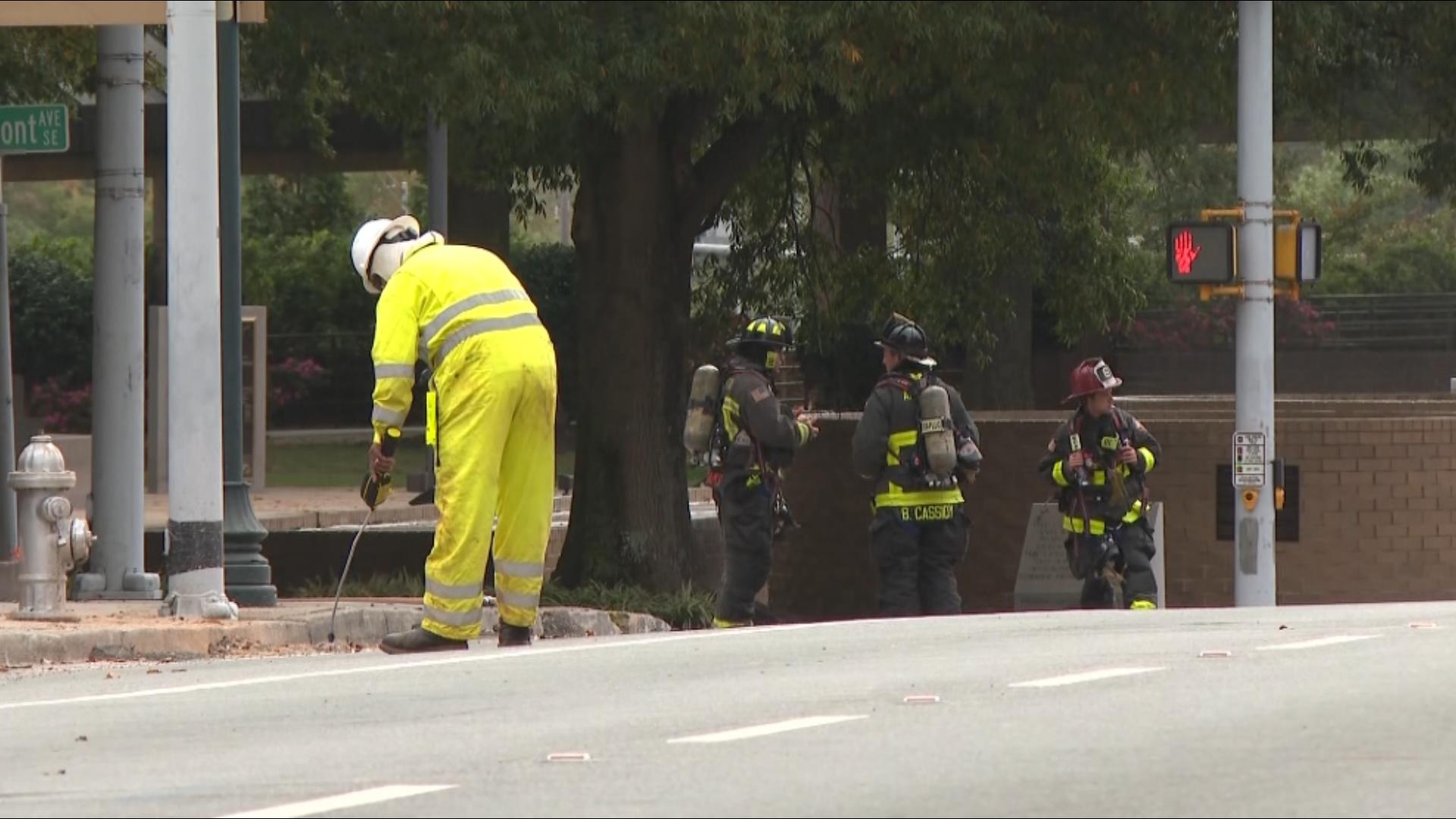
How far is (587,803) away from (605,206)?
10.9 meters

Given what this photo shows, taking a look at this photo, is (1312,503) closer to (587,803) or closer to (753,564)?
(753,564)

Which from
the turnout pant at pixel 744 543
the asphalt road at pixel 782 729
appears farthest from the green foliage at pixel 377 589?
the asphalt road at pixel 782 729

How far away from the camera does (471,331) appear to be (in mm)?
10656

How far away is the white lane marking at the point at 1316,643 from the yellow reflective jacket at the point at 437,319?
315 cm

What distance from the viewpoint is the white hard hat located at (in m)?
11.2

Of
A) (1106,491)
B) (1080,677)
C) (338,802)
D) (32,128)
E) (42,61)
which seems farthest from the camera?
(42,61)

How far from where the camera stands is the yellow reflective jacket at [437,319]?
1057 cm

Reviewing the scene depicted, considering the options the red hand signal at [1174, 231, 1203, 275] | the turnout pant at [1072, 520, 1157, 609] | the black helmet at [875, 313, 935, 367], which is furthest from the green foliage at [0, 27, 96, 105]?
the turnout pant at [1072, 520, 1157, 609]

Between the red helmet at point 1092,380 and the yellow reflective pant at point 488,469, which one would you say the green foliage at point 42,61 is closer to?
the red helmet at point 1092,380

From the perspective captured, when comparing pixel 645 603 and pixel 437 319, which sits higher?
pixel 437 319

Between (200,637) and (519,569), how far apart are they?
5.57ft

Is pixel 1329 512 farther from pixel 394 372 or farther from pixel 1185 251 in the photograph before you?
pixel 394 372

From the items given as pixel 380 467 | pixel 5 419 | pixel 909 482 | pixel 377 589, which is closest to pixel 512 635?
pixel 380 467

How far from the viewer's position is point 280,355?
44281 mm
